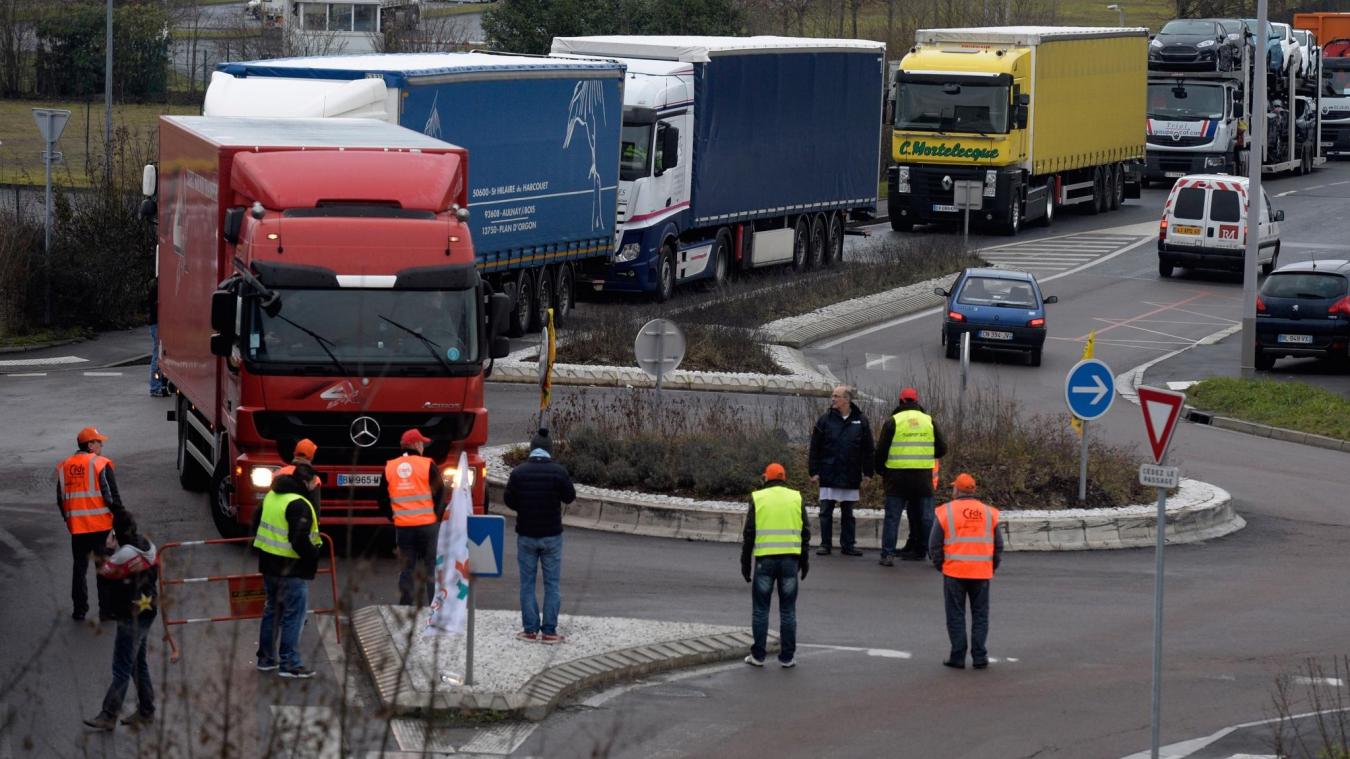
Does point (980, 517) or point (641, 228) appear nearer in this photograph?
point (980, 517)

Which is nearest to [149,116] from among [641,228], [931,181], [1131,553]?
[931,181]

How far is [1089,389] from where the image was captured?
1809 centimetres

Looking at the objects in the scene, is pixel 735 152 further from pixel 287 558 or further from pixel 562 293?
pixel 287 558

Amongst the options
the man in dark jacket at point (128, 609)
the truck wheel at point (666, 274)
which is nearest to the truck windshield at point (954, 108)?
the truck wheel at point (666, 274)

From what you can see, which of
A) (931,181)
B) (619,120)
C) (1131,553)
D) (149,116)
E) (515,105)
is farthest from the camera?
(149,116)

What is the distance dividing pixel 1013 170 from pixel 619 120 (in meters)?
15.3

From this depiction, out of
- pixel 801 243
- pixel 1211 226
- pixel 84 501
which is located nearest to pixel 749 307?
pixel 801 243

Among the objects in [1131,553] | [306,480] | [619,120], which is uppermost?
[619,120]

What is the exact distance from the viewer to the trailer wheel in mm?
40344

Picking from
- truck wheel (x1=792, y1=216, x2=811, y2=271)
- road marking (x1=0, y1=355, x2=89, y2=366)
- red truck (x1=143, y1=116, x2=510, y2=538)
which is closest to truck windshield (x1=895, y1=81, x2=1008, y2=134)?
truck wheel (x1=792, y1=216, x2=811, y2=271)

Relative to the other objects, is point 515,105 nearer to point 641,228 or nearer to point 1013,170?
point 641,228

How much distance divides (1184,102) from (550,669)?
152 ft

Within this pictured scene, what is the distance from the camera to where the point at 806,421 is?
74.7 feet

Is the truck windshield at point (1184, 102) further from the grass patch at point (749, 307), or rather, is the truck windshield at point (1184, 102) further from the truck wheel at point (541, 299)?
the truck wheel at point (541, 299)
